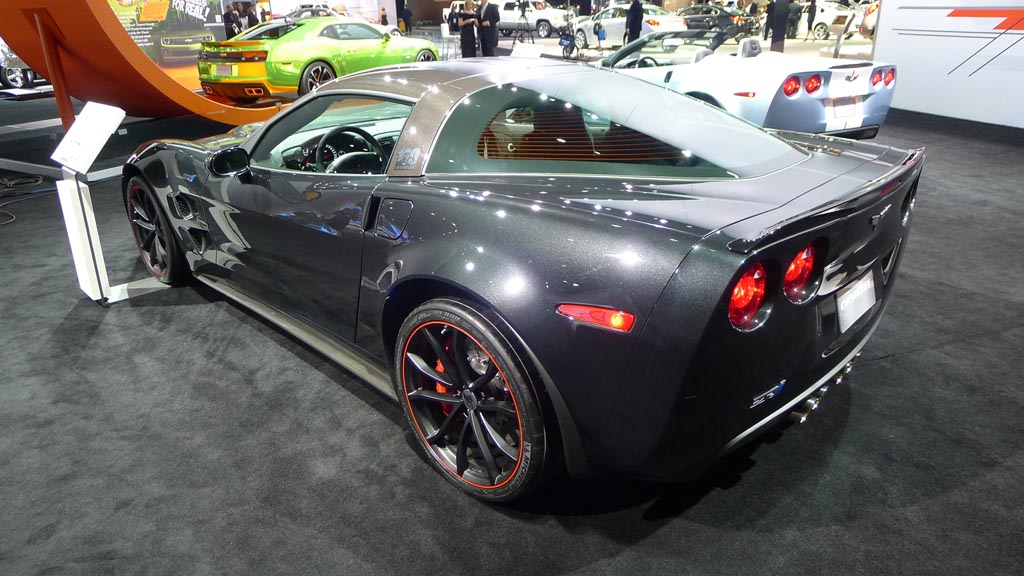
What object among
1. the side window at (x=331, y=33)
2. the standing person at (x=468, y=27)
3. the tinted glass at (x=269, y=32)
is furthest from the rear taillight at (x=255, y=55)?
the standing person at (x=468, y=27)

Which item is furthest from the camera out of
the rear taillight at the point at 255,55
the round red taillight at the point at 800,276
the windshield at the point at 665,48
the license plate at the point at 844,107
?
the rear taillight at the point at 255,55

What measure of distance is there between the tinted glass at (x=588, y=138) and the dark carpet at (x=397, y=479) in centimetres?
97

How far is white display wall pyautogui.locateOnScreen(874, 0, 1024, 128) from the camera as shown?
7676 mm

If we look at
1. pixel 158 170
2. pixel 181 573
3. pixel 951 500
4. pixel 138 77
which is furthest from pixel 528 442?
pixel 138 77

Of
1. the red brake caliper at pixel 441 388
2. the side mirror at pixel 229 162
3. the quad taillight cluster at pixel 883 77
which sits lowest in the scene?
the red brake caliper at pixel 441 388

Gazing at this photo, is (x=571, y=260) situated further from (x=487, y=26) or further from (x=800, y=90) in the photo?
(x=487, y=26)

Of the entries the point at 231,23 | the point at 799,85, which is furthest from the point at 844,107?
the point at 231,23

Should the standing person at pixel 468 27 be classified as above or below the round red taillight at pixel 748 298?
above

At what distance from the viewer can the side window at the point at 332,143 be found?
2568 millimetres

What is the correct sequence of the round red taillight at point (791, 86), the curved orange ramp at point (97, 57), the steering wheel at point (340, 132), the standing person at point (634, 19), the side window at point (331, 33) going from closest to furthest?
the steering wheel at point (340, 132)
the round red taillight at point (791, 86)
the curved orange ramp at point (97, 57)
the side window at point (331, 33)
the standing person at point (634, 19)

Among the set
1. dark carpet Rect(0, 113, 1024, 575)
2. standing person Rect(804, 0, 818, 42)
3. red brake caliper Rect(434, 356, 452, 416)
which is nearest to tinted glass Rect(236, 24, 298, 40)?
dark carpet Rect(0, 113, 1024, 575)

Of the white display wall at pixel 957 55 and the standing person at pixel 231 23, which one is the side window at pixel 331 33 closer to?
the standing person at pixel 231 23

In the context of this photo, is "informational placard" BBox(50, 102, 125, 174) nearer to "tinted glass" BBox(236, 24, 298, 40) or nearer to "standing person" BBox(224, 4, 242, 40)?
"tinted glass" BBox(236, 24, 298, 40)

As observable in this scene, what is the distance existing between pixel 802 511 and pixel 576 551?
2.24ft
